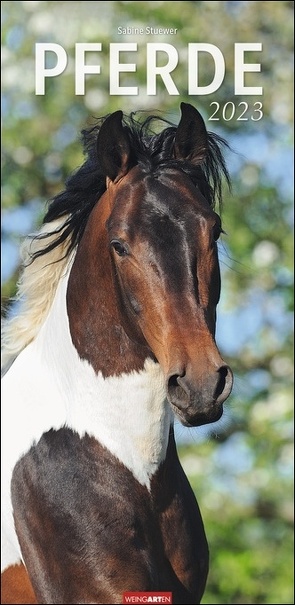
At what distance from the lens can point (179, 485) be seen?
9.05 ft

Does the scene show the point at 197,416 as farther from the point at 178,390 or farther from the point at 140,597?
the point at 140,597

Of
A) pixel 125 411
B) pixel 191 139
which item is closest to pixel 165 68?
pixel 191 139

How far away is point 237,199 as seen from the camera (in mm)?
9383

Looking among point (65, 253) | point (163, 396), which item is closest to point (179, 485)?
point (163, 396)

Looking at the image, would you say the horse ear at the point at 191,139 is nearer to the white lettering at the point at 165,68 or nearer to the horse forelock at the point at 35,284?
the horse forelock at the point at 35,284

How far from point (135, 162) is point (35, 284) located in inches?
20.2

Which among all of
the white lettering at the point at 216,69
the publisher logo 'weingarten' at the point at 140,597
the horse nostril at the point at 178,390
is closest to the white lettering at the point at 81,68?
the white lettering at the point at 216,69

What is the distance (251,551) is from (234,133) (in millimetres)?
3647

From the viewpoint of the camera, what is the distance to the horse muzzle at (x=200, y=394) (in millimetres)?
2232

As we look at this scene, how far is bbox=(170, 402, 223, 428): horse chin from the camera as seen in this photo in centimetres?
225

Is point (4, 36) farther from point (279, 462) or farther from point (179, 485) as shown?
point (179, 485)

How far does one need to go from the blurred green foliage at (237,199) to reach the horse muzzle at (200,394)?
21.6 ft

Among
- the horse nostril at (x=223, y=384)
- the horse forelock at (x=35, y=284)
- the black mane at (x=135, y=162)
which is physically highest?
the black mane at (x=135, y=162)

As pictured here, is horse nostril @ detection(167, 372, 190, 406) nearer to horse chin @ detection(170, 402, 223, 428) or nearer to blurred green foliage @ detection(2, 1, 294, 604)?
horse chin @ detection(170, 402, 223, 428)
